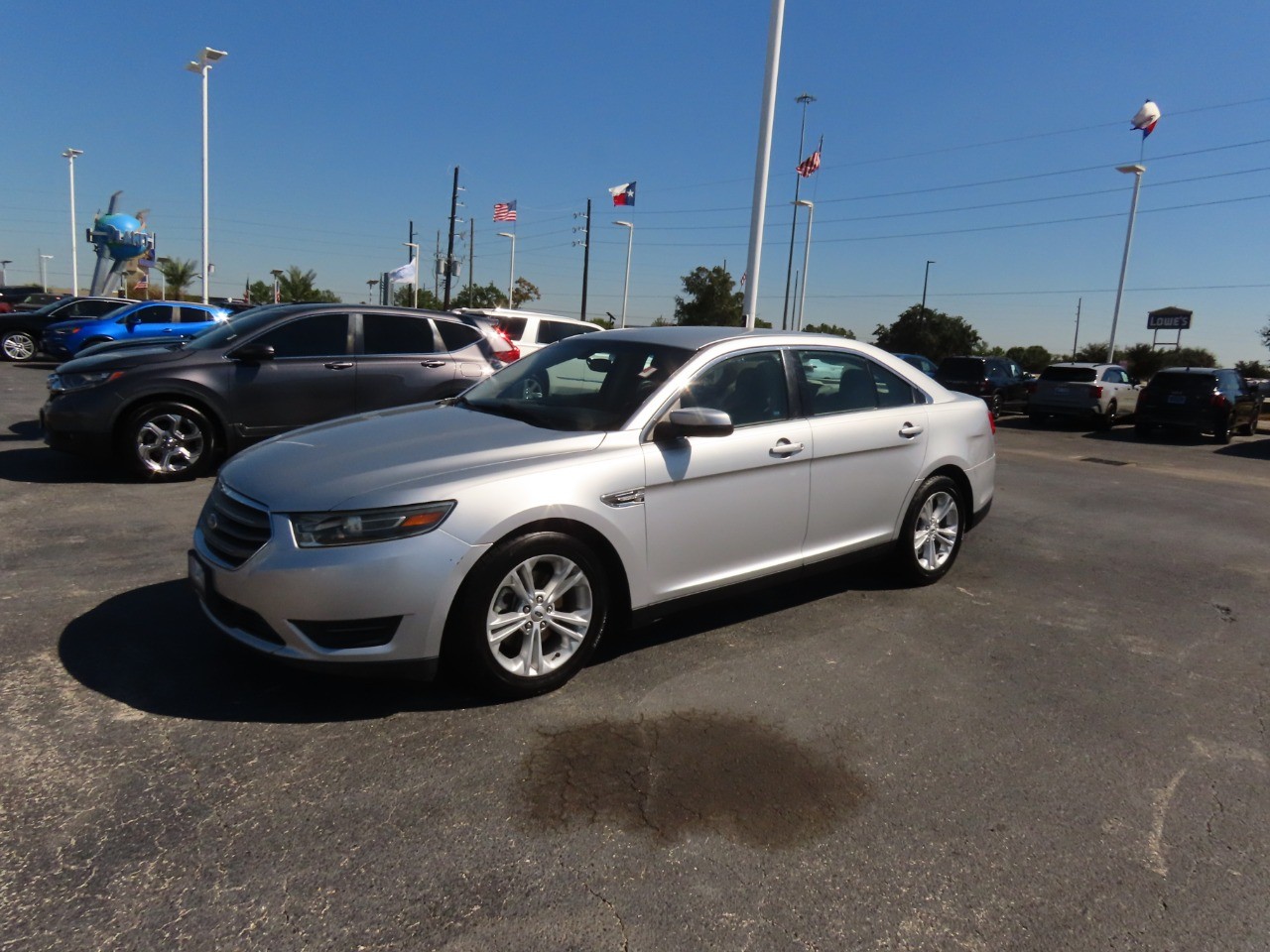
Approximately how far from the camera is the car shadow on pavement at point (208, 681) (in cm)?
337

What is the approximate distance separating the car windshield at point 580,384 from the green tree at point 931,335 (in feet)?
212

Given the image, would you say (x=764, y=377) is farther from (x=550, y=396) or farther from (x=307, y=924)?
(x=307, y=924)

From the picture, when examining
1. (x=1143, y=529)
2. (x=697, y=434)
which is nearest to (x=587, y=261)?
(x=1143, y=529)

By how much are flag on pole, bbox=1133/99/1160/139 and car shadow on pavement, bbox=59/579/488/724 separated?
109ft

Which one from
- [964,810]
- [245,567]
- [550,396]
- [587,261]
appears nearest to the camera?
[964,810]

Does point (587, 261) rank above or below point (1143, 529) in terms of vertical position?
above

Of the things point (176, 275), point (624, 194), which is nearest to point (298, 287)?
point (176, 275)

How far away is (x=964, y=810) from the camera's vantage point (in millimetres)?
2906

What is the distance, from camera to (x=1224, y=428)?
656 inches

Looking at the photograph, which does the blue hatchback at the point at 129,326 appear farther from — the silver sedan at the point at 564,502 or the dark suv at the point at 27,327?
the silver sedan at the point at 564,502

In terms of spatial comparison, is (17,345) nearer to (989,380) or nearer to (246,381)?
(246,381)

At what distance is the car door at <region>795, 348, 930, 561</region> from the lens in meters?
4.56

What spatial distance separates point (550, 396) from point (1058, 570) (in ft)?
13.2

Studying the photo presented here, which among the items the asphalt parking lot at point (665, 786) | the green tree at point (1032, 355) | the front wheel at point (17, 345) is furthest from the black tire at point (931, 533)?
the green tree at point (1032, 355)
